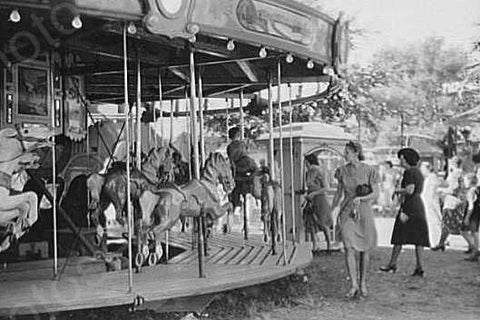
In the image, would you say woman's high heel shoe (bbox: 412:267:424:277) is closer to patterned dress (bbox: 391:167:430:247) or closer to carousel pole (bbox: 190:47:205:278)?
patterned dress (bbox: 391:167:430:247)

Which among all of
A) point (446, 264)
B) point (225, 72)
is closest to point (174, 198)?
point (225, 72)

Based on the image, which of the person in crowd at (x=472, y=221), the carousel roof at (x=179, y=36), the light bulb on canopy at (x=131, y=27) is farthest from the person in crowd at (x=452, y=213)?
the light bulb on canopy at (x=131, y=27)

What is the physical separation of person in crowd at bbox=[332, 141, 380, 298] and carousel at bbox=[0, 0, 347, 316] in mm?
679

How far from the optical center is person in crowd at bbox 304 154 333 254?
1130 centimetres

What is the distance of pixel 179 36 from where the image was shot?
19.6 ft

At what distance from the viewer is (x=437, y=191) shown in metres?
15.4

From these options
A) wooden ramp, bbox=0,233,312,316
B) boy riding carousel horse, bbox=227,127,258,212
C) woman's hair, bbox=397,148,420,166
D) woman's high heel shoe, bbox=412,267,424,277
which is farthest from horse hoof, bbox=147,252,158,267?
woman's high heel shoe, bbox=412,267,424,277

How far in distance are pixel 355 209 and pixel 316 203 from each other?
424cm

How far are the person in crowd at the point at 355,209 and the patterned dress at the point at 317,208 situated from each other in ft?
→ 12.4

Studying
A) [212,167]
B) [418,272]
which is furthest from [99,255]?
[418,272]

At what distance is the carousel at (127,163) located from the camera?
5805 mm

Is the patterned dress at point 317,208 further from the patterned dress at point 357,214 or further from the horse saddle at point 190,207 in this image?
the horse saddle at point 190,207

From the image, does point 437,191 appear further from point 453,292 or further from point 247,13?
point 247,13

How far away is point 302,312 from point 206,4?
10.6 feet
